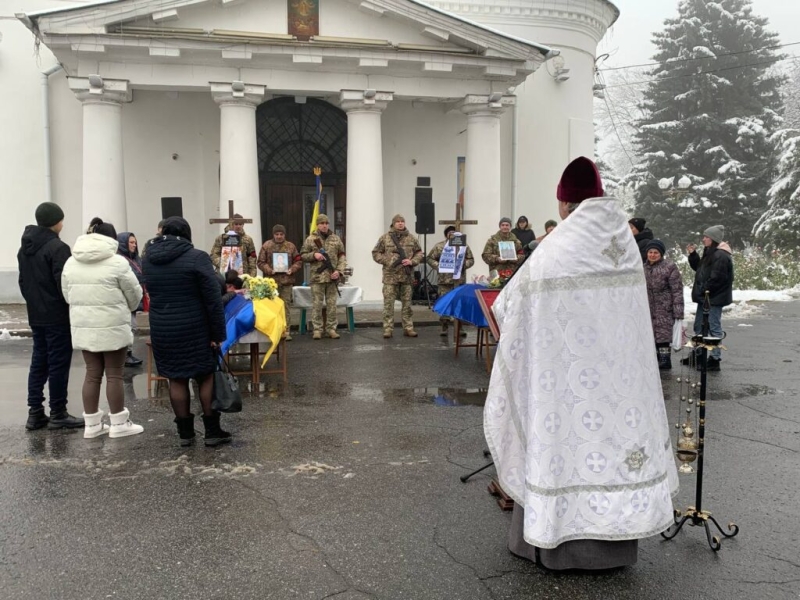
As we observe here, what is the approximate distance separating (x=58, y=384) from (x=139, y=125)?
11.8 m

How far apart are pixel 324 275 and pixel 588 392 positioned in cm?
849

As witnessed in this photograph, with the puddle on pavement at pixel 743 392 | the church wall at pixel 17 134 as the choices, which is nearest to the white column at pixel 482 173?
the puddle on pavement at pixel 743 392

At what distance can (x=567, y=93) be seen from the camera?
62.8ft

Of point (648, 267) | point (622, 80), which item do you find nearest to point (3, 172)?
point (648, 267)

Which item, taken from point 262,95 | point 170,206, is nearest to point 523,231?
point 262,95

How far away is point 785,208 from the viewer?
2773 centimetres

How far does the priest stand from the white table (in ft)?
28.7

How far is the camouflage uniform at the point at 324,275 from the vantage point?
11.8 m

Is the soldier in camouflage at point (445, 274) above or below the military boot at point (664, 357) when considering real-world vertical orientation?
above

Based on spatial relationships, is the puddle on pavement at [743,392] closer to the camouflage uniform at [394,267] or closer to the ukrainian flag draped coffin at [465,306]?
the ukrainian flag draped coffin at [465,306]

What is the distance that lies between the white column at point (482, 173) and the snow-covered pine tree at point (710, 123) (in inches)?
776

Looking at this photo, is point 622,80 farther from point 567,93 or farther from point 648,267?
point 648,267

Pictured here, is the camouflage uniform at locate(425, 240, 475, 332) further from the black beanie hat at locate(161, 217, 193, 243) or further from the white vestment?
the white vestment

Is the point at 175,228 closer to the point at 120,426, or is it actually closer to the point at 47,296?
the point at 47,296
